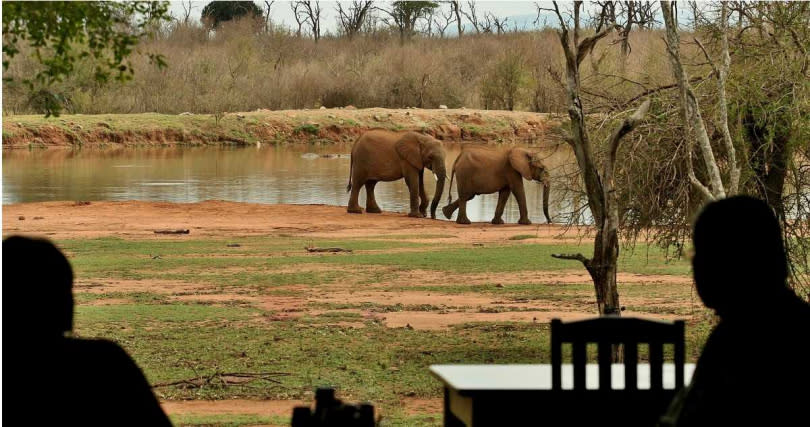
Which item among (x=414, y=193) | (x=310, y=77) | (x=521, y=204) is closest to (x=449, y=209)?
(x=414, y=193)

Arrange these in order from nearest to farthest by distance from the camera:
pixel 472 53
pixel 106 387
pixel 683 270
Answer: pixel 106 387
pixel 683 270
pixel 472 53

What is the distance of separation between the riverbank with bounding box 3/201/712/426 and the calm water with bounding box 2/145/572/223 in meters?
5.90

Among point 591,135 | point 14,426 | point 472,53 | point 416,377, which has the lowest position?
point 416,377

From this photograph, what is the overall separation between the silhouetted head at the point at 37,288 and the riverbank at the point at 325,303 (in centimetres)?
454

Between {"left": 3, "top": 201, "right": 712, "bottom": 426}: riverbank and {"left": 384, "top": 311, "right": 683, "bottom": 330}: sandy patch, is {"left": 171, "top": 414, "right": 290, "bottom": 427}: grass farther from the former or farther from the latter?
{"left": 384, "top": 311, "right": 683, "bottom": 330}: sandy patch

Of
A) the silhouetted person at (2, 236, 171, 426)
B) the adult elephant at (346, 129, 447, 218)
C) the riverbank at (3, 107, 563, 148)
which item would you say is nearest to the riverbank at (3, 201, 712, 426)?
the adult elephant at (346, 129, 447, 218)

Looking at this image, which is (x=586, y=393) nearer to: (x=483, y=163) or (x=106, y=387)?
(x=106, y=387)

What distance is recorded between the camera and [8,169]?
3725 centimetres

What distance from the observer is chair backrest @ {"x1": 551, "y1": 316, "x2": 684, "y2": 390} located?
372 cm

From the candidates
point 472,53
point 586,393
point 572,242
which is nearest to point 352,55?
point 472,53

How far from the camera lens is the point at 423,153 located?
26.7 metres

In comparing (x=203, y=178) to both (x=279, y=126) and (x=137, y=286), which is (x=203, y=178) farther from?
(x=137, y=286)

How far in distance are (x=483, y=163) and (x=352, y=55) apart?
168ft

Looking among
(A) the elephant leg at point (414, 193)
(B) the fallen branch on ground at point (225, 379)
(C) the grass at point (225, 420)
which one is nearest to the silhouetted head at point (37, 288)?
(C) the grass at point (225, 420)
